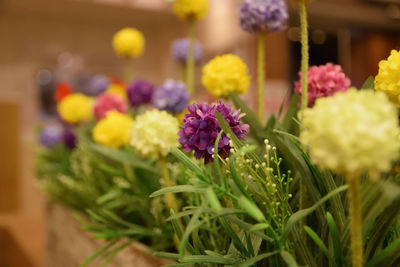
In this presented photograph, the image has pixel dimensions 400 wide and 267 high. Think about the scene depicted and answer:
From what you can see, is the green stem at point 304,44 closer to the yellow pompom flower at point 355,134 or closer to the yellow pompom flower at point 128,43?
the yellow pompom flower at point 355,134

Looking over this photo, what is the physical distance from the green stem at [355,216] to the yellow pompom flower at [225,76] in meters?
0.33

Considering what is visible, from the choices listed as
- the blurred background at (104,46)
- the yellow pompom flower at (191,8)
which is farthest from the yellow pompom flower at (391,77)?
the blurred background at (104,46)

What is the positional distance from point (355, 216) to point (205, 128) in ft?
0.49

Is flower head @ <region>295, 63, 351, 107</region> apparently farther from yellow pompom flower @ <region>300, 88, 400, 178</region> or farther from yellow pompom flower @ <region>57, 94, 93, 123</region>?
yellow pompom flower @ <region>57, 94, 93, 123</region>

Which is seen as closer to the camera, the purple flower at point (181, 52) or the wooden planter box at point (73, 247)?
the wooden planter box at point (73, 247)

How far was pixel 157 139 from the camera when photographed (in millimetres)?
434

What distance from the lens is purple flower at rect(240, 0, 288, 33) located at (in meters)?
0.53

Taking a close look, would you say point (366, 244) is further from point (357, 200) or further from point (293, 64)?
point (293, 64)

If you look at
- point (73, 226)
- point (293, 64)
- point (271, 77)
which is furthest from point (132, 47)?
point (293, 64)

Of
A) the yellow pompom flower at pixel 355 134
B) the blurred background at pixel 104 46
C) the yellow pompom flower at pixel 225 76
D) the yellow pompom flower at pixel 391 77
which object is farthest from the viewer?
the blurred background at pixel 104 46

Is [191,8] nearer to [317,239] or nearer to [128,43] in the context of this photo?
[128,43]

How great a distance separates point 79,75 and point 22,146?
3.04 ft

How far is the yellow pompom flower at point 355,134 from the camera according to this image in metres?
0.20

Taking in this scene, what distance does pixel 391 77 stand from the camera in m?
0.34
